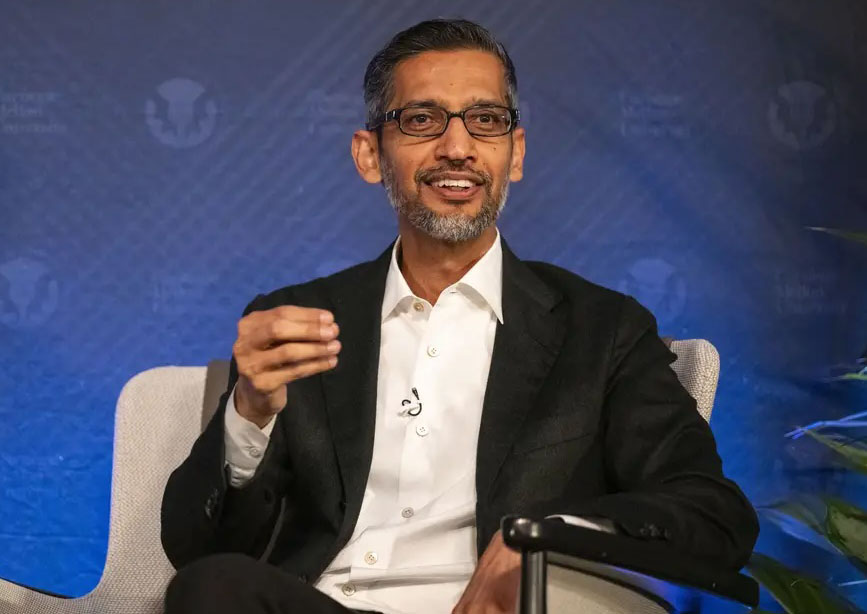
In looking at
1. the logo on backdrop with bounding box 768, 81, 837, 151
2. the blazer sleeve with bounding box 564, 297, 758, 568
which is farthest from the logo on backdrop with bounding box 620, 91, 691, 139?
the blazer sleeve with bounding box 564, 297, 758, 568

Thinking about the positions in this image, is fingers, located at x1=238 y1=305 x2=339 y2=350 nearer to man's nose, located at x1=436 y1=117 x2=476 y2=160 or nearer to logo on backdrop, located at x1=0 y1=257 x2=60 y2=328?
man's nose, located at x1=436 y1=117 x2=476 y2=160

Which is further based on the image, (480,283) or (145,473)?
(145,473)

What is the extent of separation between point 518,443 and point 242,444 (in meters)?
0.47

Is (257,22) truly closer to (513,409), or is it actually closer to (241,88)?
(241,88)

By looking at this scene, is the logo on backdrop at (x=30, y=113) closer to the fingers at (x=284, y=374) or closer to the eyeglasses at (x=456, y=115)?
the eyeglasses at (x=456, y=115)

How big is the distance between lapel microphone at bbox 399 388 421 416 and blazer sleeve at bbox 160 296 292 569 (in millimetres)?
243

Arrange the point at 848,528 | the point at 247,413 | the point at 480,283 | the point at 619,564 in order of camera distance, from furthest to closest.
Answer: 1. the point at 848,528
2. the point at 480,283
3. the point at 247,413
4. the point at 619,564

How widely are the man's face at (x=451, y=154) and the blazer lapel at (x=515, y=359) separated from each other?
0.13 meters

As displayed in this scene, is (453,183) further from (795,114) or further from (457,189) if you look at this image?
(795,114)

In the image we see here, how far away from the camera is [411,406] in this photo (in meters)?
2.16

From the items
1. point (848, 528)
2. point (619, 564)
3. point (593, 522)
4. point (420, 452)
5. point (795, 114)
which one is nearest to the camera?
point (619, 564)

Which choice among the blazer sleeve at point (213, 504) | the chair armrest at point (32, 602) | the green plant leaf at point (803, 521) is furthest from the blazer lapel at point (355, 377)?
the green plant leaf at point (803, 521)

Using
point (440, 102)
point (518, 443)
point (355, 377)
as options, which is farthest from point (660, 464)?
point (440, 102)

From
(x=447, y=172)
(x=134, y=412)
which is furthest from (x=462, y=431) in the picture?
(x=134, y=412)
